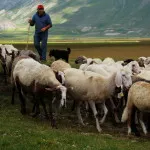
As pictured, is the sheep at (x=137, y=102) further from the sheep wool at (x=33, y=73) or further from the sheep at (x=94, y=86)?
the sheep wool at (x=33, y=73)

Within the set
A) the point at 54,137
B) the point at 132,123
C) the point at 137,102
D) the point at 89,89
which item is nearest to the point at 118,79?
the point at 89,89

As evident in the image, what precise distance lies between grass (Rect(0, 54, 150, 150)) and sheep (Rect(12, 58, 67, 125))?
1.15m

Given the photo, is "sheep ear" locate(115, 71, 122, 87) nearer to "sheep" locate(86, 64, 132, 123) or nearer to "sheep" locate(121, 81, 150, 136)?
"sheep" locate(86, 64, 132, 123)

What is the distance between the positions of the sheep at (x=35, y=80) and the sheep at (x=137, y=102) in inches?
105

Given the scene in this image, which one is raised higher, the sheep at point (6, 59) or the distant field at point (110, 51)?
the sheep at point (6, 59)

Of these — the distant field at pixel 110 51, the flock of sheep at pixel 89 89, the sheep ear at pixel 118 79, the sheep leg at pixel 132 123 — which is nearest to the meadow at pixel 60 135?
the sheep leg at pixel 132 123

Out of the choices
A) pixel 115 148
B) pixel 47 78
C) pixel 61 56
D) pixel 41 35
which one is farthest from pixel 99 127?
pixel 61 56

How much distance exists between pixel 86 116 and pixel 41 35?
1024 cm

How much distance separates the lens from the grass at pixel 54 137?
474 inches

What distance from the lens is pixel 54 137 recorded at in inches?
517

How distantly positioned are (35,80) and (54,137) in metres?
4.50

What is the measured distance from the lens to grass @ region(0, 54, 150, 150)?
39.5 feet

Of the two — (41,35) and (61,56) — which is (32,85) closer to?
(41,35)

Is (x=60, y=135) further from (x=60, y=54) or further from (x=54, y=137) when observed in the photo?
(x=60, y=54)
